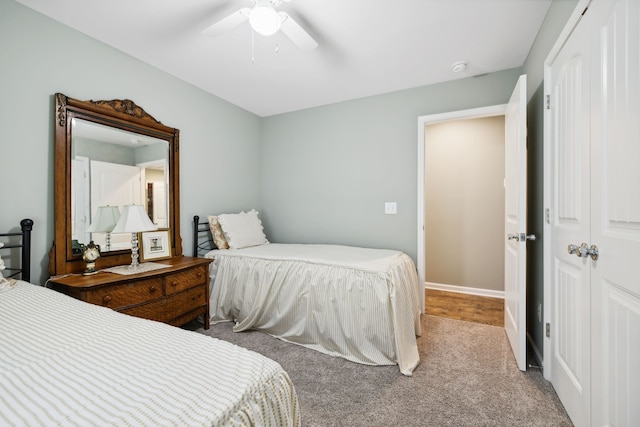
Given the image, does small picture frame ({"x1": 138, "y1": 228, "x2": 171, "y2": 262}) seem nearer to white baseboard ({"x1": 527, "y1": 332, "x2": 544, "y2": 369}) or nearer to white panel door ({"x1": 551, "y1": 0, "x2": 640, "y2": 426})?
white panel door ({"x1": 551, "y1": 0, "x2": 640, "y2": 426})

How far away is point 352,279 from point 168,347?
1.45 m

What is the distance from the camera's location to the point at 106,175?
2.17 meters

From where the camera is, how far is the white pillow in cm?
295

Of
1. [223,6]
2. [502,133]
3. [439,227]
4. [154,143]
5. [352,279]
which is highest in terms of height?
[223,6]

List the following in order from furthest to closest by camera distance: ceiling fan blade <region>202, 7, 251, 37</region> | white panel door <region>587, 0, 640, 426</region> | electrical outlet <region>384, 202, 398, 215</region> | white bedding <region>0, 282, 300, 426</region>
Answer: electrical outlet <region>384, 202, 398, 215</region> → ceiling fan blade <region>202, 7, 251, 37</region> → white panel door <region>587, 0, 640, 426</region> → white bedding <region>0, 282, 300, 426</region>

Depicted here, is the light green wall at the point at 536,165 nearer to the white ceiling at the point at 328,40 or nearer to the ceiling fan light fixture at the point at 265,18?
the white ceiling at the point at 328,40

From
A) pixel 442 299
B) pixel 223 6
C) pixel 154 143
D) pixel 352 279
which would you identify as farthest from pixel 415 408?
pixel 154 143

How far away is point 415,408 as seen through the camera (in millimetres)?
1536

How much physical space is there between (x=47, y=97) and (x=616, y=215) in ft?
10.4

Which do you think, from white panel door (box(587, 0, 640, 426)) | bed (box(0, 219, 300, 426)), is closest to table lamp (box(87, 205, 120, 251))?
bed (box(0, 219, 300, 426))

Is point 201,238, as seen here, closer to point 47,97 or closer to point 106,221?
point 106,221

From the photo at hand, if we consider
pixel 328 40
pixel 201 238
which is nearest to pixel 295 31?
pixel 328 40

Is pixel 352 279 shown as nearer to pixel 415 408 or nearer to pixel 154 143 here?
pixel 415 408

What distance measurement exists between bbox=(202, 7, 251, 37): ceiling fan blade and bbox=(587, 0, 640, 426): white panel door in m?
1.66
